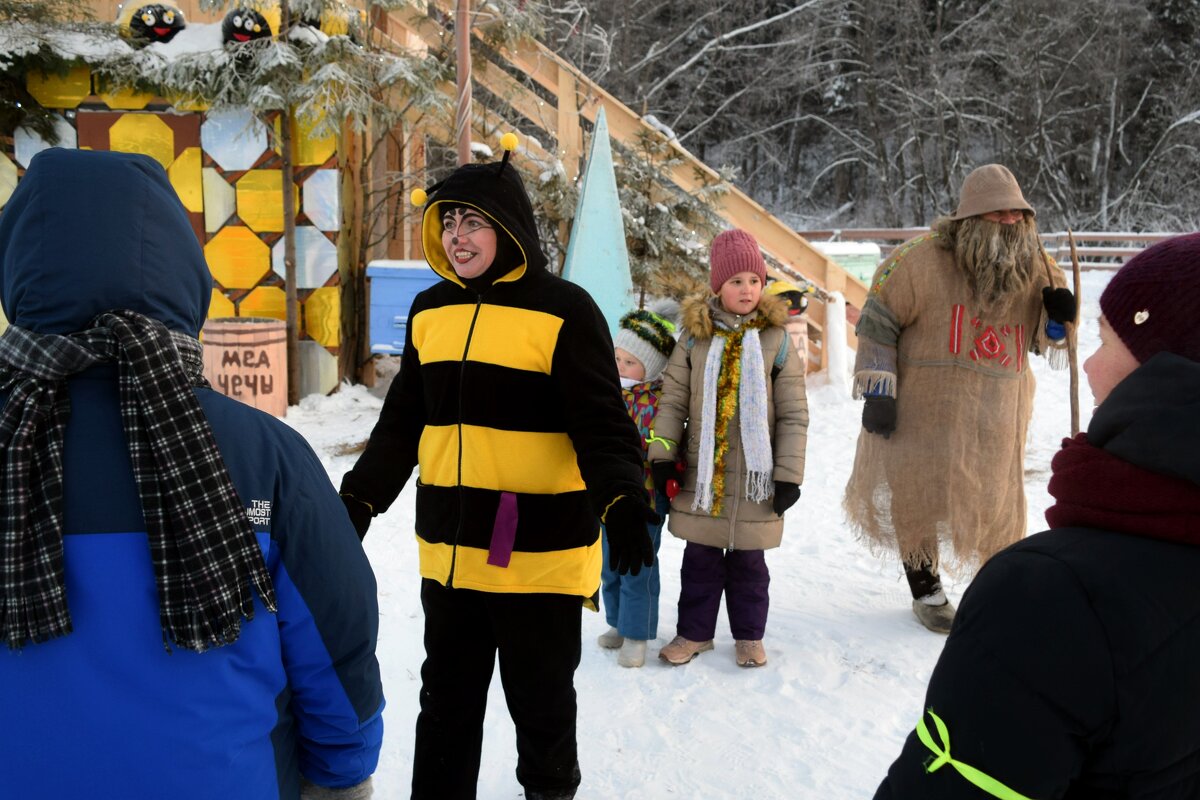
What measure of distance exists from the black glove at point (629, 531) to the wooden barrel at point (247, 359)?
5673 millimetres

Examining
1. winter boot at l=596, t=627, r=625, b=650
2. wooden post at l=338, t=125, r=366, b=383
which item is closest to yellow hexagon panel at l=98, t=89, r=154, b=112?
wooden post at l=338, t=125, r=366, b=383

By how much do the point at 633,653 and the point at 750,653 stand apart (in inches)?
18.5

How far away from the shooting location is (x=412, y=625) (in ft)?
13.2

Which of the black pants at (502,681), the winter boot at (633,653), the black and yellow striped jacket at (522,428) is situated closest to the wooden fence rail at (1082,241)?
the winter boot at (633,653)

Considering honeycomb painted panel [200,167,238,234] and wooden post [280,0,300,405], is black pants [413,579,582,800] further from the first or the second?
honeycomb painted panel [200,167,238,234]

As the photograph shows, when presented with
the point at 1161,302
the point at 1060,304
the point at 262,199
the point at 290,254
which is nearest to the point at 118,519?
the point at 1161,302

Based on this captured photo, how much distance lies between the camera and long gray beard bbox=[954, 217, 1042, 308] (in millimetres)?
3672

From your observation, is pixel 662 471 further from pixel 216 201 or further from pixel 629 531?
pixel 216 201

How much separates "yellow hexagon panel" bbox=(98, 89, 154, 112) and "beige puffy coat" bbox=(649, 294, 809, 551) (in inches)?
258

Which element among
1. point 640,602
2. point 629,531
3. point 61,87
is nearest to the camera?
point 629,531

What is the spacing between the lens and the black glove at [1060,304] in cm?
367

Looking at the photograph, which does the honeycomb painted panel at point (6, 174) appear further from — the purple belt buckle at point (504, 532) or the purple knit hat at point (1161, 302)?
the purple knit hat at point (1161, 302)

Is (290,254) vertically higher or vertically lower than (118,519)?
higher

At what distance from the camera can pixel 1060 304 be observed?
3.69 meters
